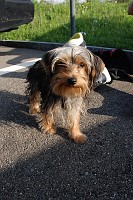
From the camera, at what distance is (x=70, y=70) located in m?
3.20

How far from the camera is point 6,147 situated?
3518 mm

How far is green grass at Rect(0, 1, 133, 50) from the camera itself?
723 cm

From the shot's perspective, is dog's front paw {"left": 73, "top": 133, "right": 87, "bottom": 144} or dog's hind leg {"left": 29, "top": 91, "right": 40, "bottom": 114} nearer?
dog's front paw {"left": 73, "top": 133, "right": 87, "bottom": 144}

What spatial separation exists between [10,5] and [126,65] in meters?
2.44

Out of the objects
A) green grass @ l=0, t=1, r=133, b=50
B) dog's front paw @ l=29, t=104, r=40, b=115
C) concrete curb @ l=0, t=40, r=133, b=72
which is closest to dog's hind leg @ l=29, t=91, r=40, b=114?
dog's front paw @ l=29, t=104, r=40, b=115

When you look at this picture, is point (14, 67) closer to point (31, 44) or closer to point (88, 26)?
point (31, 44)

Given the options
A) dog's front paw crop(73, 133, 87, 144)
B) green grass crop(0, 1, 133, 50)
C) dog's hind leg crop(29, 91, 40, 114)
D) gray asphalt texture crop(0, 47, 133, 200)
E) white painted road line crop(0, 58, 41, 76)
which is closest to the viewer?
gray asphalt texture crop(0, 47, 133, 200)

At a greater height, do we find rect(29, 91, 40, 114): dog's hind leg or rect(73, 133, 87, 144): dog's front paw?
rect(29, 91, 40, 114): dog's hind leg

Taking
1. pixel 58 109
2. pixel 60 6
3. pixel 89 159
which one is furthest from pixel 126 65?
pixel 60 6

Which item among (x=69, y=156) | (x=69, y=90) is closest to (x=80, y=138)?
(x=69, y=156)

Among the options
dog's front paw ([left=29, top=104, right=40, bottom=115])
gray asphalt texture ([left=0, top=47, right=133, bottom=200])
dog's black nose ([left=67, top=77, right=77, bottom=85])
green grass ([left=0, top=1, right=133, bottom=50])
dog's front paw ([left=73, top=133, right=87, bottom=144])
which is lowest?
gray asphalt texture ([left=0, top=47, right=133, bottom=200])

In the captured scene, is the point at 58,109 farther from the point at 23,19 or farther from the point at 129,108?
the point at 23,19

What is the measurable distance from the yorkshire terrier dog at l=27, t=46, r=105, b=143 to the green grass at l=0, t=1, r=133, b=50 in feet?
10.6

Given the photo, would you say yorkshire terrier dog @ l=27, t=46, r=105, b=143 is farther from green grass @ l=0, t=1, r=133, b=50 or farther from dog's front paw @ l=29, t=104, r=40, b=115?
green grass @ l=0, t=1, r=133, b=50
